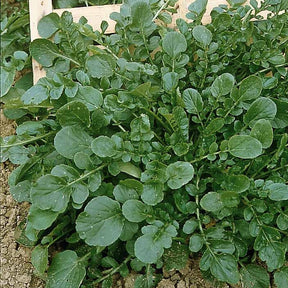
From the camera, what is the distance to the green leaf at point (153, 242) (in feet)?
4.99

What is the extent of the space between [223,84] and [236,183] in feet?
1.06

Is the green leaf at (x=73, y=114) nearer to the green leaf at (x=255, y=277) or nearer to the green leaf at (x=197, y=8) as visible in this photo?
the green leaf at (x=197, y=8)

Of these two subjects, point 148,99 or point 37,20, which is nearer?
point 148,99

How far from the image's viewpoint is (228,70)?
1913mm

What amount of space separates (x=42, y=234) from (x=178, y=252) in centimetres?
49

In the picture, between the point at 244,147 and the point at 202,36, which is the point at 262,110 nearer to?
the point at 244,147

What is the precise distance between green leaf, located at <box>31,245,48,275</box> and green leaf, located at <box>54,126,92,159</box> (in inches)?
12.6

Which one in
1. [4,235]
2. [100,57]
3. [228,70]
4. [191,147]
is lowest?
[4,235]

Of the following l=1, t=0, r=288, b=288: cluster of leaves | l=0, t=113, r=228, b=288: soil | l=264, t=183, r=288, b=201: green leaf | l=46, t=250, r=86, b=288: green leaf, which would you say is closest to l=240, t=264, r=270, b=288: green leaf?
l=1, t=0, r=288, b=288: cluster of leaves

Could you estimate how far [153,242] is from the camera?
1.54 metres

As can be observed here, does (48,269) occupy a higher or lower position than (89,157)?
lower

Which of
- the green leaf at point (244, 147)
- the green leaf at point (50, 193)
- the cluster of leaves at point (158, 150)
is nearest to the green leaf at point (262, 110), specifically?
the cluster of leaves at point (158, 150)

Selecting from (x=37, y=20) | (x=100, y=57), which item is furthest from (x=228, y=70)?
(x=37, y=20)

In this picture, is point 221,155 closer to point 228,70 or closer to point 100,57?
point 228,70
